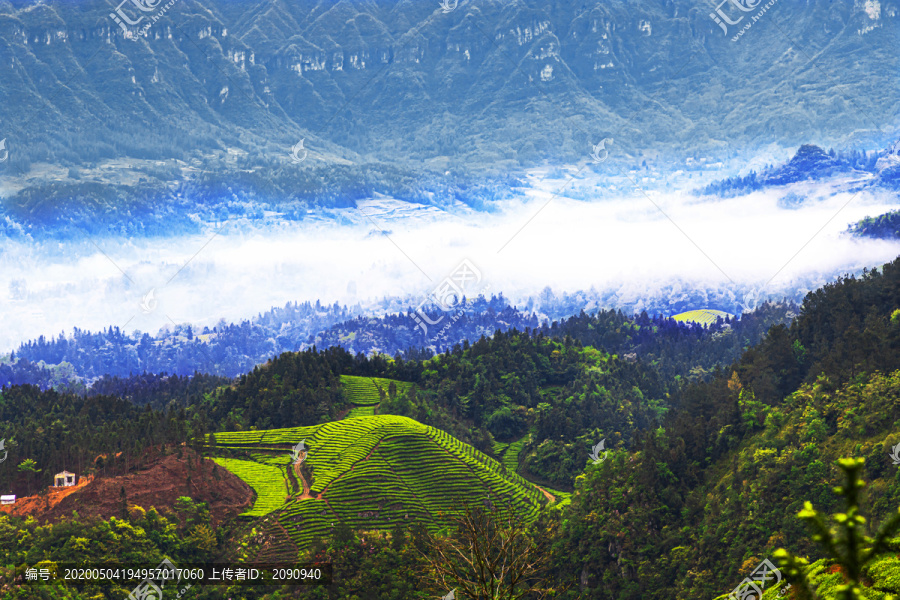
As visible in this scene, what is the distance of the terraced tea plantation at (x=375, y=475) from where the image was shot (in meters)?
96.0

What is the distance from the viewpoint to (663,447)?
90.6 meters

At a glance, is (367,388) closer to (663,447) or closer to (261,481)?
(261,481)

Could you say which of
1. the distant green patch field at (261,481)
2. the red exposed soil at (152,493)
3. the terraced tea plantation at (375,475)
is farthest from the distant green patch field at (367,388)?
the red exposed soil at (152,493)

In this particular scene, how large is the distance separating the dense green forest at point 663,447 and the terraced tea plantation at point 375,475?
5276 millimetres

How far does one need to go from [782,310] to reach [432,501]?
404 ft

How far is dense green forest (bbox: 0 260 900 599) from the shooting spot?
71.4m

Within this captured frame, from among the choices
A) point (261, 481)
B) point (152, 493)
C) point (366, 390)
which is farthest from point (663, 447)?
point (366, 390)

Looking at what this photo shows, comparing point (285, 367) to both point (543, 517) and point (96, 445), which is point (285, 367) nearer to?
point (96, 445)

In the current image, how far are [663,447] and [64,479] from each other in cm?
6438

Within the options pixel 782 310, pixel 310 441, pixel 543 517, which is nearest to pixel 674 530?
pixel 543 517

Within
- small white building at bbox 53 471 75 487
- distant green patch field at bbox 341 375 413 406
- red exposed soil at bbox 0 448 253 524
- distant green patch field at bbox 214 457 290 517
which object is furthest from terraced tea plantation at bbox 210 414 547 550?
small white building at bbox 53 471 75 487

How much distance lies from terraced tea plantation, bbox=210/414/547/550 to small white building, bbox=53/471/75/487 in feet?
55.4

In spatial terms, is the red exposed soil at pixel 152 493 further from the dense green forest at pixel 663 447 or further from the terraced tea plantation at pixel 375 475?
the dense green forest at pixel 663 447

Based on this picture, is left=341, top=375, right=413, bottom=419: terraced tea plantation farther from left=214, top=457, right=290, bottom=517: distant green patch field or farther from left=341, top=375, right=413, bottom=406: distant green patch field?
left=214, top=457, right=290, bottom=517: distant green patch field
